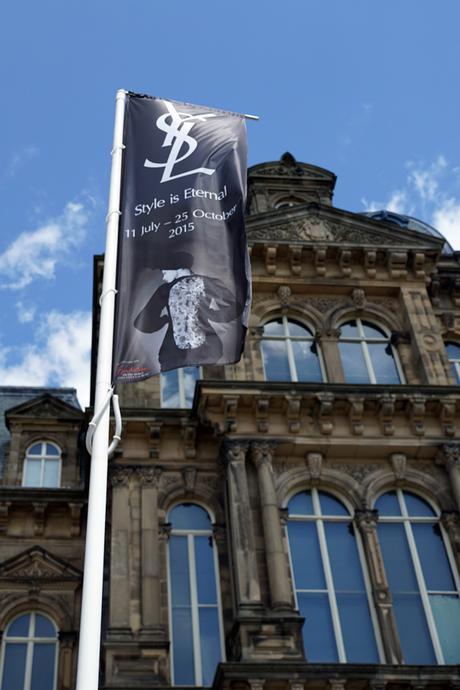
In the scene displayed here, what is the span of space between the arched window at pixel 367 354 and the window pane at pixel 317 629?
6.16 metres

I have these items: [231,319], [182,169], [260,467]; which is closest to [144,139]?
[182,169]

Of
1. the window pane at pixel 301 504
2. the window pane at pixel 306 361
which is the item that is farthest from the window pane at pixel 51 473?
the window pane at pixel 301 504

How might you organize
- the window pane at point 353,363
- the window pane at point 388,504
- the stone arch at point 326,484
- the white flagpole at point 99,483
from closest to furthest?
1. the white flagpole at point 99,483
2. the stone arch at point 326,484
3. the window pane at point 388,504
4. the window pane at point 353,363

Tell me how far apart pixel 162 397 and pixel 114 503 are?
3.43m

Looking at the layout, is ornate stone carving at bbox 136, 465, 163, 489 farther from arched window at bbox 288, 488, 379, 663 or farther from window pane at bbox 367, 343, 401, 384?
window pane at bbox 367, 343, 401, 384

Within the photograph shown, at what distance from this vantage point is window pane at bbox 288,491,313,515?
19.8 m

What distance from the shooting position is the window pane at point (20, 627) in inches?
800

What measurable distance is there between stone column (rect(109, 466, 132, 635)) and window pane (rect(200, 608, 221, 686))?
58.6 inches

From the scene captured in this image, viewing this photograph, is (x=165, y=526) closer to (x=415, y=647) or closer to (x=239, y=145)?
(x=415, y=647)

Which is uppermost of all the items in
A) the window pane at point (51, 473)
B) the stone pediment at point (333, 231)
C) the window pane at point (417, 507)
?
the stone pediment at point (333, 231)

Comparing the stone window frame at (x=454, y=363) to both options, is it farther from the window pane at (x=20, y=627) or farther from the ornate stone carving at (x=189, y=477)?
the window pane at (x=20, y=627)

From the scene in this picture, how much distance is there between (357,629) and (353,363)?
719 cm

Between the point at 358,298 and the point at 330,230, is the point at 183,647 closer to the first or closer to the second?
the point at 358,298

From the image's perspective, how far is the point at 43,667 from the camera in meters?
19.8
